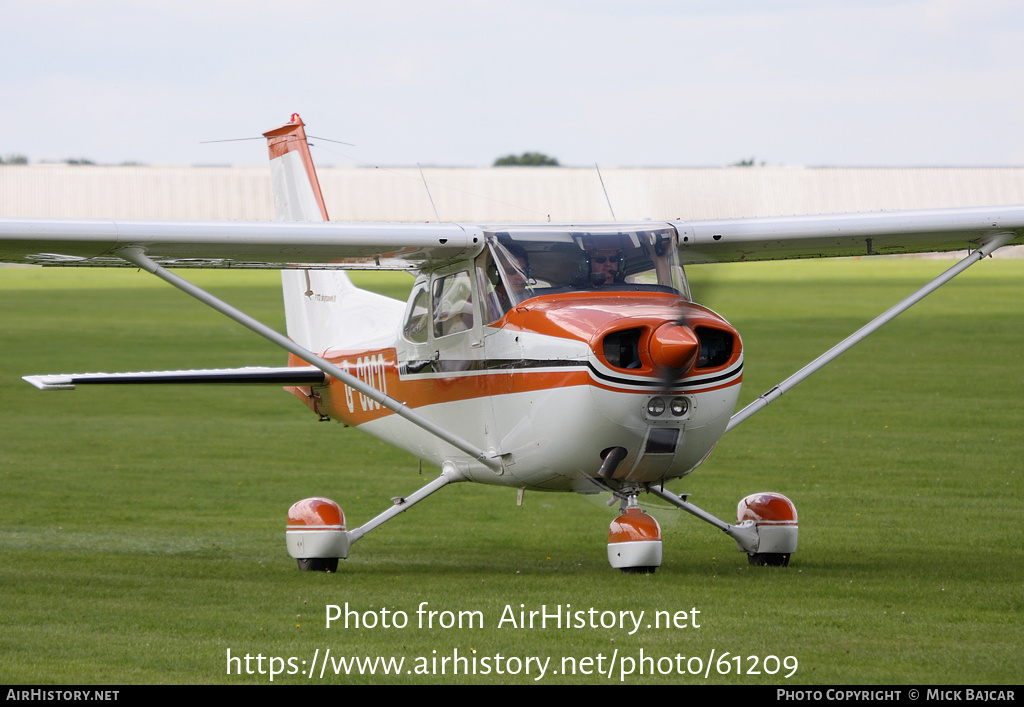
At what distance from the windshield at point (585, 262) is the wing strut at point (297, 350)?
1192mm

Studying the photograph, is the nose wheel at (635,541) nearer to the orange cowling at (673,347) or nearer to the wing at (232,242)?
the orange cowling at (673,347)

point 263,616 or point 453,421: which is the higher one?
point 453,421

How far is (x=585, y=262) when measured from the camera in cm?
955

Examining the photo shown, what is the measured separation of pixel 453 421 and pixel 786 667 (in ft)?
13.9

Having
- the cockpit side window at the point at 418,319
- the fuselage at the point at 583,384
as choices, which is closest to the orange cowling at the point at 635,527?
the fuselage at the point at 583,384

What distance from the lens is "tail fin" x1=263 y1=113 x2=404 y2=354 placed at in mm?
13094

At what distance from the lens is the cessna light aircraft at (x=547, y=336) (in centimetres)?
872

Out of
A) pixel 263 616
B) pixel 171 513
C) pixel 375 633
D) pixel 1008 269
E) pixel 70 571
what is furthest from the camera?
pixel 1008 269

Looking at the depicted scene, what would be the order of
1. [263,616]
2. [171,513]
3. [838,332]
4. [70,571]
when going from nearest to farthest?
[263,616]
[70,571]
[171,513]
[838,332]

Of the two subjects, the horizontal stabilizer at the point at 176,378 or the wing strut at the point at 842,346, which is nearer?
the wing strut at the point at 842,346

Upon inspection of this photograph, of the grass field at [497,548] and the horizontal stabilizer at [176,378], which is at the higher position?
the horizontal stabilizer at [176,378]

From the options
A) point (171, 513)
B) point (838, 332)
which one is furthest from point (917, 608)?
point (838, 332)
